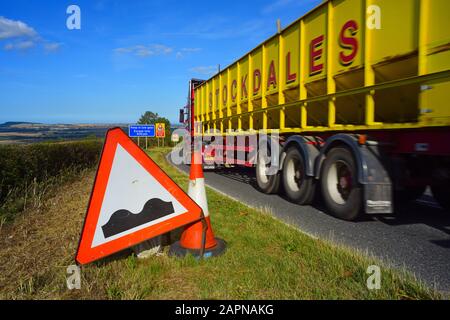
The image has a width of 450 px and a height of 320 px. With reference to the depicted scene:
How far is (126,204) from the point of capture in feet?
10.7

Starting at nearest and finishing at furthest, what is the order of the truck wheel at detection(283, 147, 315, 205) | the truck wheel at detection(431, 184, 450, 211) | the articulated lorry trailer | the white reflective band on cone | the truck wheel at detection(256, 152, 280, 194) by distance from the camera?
the white reflective band on cone < the articulated lorry trailer < the truck wheel at detection(431, 184, 450, 211) < the truck wheel at detection(283, 147, 315, 205) < the truck wheel at detection(256, 152, 280, 194)

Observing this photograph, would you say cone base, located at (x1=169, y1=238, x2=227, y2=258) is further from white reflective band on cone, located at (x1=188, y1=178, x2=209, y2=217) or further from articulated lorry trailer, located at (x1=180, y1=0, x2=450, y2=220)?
articulated lorry trailer, located at (x1=180, y1=0, x2=450, y2=220)

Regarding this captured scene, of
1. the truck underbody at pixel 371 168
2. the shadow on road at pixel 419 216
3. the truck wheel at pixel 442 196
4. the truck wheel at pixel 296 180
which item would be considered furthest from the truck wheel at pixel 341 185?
the truck wheel at pixel 442 196

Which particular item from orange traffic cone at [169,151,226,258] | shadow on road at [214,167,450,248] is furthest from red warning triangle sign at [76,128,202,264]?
shadow on road at [214,167,450,248]

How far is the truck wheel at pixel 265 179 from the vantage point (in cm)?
787

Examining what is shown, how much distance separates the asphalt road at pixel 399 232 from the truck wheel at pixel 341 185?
0.18m

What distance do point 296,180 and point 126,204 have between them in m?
4.58

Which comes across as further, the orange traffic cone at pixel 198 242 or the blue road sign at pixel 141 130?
the blue road sign at pixel 141 130

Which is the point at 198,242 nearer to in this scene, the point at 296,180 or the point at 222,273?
the point at 222,273

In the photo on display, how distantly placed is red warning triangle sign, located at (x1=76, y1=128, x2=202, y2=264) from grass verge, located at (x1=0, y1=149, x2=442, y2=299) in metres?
0.26

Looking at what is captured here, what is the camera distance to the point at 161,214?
3.38m

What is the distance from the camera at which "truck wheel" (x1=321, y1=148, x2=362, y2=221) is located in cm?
520

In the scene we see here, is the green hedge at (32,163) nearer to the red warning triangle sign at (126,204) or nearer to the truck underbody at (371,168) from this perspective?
the red warning triangle sign at (126,204)

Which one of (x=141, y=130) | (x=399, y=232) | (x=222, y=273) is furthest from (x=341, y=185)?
(x=141, y=130)
